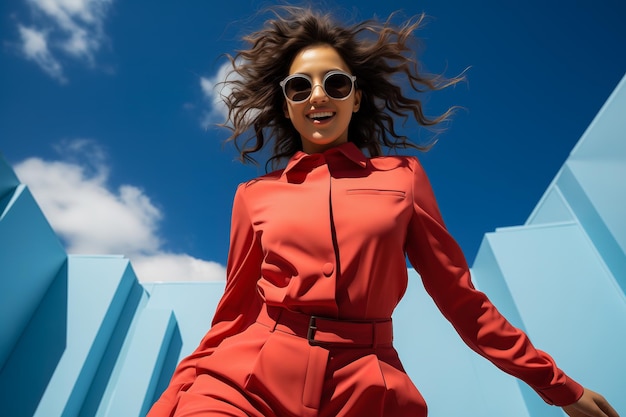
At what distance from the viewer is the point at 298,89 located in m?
1.52

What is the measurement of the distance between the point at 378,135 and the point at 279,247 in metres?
0.93

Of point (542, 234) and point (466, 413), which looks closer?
point (466, 413)

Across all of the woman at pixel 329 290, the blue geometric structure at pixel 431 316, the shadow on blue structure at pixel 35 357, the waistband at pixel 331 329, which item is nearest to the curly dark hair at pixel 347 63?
the woman at pixel 329 290

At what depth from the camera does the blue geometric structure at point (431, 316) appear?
3887mm

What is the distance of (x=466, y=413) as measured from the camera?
13.3 feet

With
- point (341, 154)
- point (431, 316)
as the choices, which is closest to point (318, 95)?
point (341, 154)

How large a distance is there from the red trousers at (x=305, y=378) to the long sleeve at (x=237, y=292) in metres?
0.14

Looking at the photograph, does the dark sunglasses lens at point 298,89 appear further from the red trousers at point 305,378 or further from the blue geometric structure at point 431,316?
the blue geometric structure at point 431,316

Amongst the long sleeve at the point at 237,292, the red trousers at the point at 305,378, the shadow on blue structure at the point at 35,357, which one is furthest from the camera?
the shadow on blue structure at the point at 35,357

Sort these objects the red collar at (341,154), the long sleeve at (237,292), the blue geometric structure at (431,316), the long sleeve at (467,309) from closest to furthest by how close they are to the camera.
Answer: the long sleeve at (467,309), the long sleeve at (237,292), the red collar at (341,154), the blue geometric structure at (431,316)

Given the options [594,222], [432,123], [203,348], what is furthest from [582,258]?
[203,348]

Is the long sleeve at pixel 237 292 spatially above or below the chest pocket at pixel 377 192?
below

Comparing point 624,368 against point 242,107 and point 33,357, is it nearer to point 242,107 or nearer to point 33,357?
point 242,107

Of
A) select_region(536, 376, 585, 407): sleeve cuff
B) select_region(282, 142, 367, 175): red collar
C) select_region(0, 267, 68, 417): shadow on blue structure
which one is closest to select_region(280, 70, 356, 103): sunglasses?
select_region(282, 142, 367, 175): red collar
